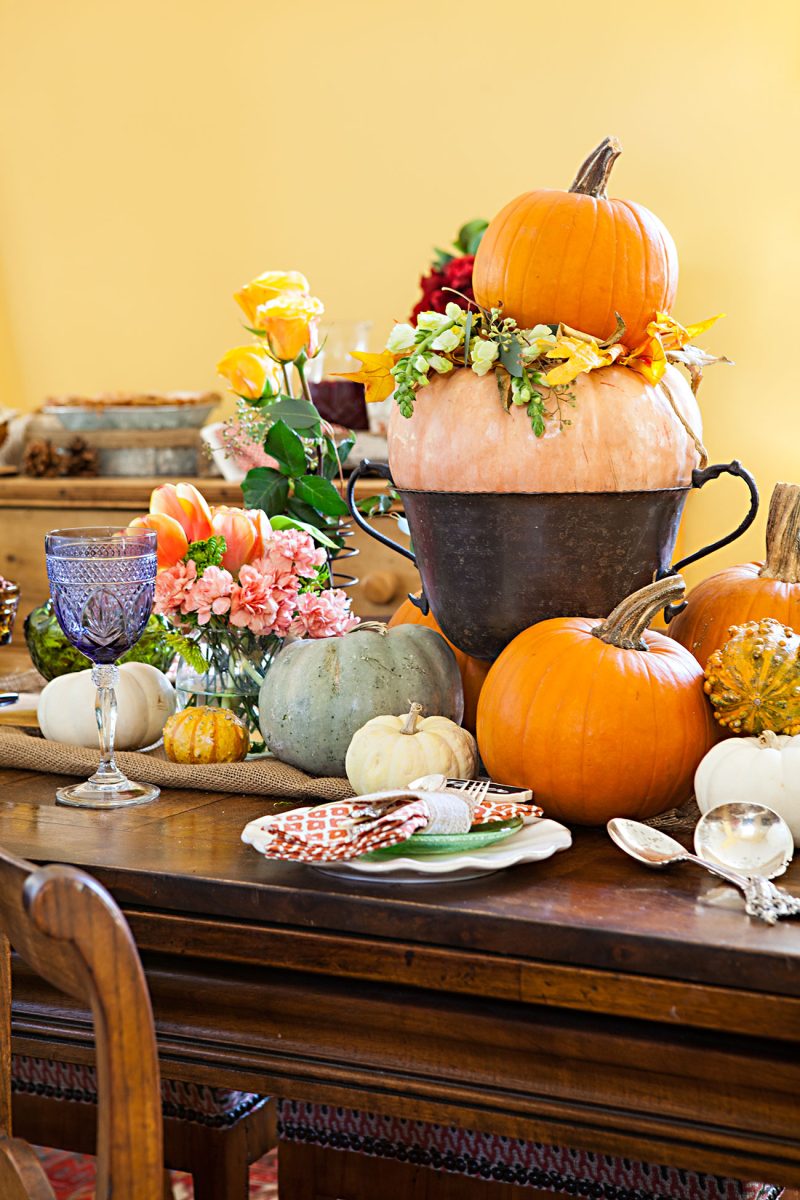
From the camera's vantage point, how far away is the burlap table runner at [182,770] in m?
0.98

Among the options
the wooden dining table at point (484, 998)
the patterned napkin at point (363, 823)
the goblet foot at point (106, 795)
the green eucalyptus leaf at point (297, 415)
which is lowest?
the wooden dining table at point (484, 998)

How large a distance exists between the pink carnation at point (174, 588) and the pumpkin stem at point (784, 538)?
47cm

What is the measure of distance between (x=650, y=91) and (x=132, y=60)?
3.88ft

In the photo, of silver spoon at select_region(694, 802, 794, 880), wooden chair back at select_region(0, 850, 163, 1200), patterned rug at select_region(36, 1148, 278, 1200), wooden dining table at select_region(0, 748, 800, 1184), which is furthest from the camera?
patterned rug at select_region(36, 1148, 278, 1200)

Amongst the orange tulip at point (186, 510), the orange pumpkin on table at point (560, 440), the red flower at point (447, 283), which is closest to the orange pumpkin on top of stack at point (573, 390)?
the orange pumpkin on table at point (560, 440)

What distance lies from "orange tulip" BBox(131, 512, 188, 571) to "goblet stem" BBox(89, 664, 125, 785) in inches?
5.3

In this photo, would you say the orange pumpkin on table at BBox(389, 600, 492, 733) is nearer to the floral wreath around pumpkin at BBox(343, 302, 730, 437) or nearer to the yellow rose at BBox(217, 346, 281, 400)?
the floral wreath around pumpkin at BBox(343, 302, 730, 437)

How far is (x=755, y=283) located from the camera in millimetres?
2486

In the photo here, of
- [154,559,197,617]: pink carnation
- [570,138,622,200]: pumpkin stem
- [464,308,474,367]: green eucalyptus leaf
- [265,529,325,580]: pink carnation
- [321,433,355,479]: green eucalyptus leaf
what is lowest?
[154,559,197,617]: pink carnation

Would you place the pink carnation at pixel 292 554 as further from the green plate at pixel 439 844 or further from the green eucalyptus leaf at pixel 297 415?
the green plate at pixel 439 844

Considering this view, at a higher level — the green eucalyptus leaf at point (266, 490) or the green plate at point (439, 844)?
the green eucalyptus leaf at point (266, 490)

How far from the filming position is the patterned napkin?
777 mm

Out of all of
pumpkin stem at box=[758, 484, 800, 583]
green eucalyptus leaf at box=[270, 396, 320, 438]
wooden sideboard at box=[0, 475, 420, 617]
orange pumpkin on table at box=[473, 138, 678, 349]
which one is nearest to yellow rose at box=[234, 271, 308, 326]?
green eucalyptus leaf at box=[270, 396, 320, 438]

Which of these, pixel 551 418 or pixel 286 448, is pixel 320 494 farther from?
pixel 551 418
